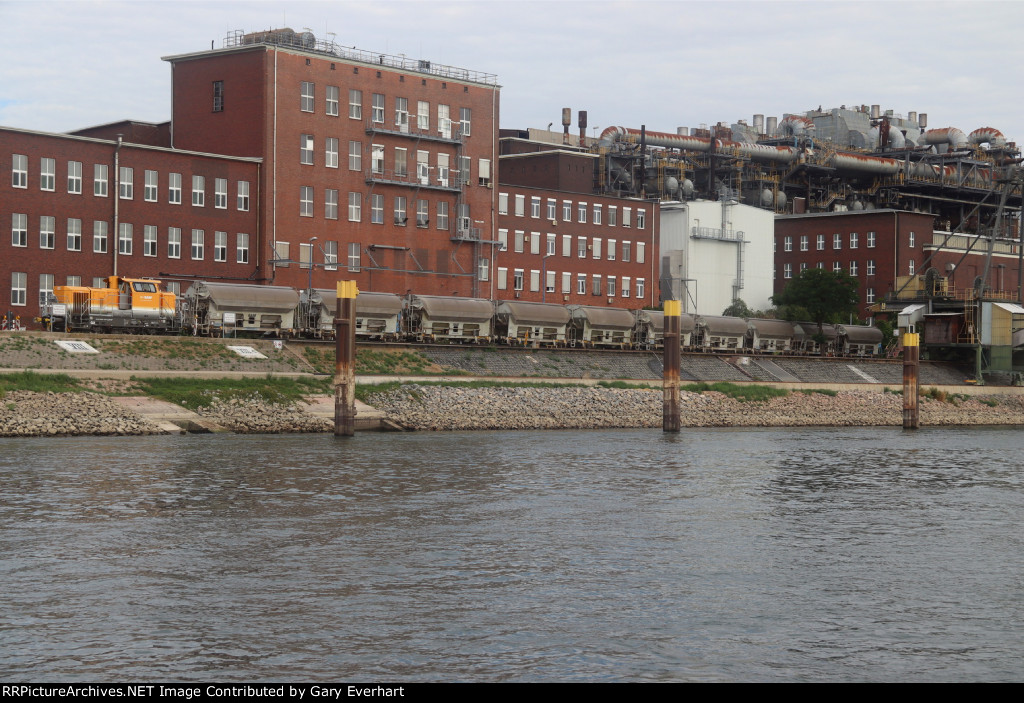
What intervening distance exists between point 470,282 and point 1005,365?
43023mm

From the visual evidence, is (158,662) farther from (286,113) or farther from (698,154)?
(698,154)

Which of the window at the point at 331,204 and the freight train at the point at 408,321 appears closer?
the freight train at the point at 408,321

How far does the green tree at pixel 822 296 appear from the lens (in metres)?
113

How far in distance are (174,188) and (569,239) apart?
40245 mm

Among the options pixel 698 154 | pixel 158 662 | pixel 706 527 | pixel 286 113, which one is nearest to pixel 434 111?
pixel 286 113

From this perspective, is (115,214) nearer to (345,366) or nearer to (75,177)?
(75,177)

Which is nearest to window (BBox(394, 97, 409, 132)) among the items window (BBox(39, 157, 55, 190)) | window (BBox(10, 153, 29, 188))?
window (BBox(39, 157, 55, 190))

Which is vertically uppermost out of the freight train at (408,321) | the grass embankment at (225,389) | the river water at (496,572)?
the freight train at (408,321)

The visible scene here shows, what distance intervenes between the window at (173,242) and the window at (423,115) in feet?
70.5

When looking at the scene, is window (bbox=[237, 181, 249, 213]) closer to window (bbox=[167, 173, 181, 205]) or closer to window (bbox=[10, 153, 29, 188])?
window (bbox=[167, 173, 181, 205])

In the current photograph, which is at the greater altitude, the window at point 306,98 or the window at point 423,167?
the window at point 306,98

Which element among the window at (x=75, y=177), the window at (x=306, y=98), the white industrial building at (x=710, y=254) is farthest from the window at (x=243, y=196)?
the white industrial building at (x=710, y=254)

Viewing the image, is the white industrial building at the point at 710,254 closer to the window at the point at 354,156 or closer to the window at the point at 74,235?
the window at the point at 354,156

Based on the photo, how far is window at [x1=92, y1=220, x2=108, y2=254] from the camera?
81000mm
